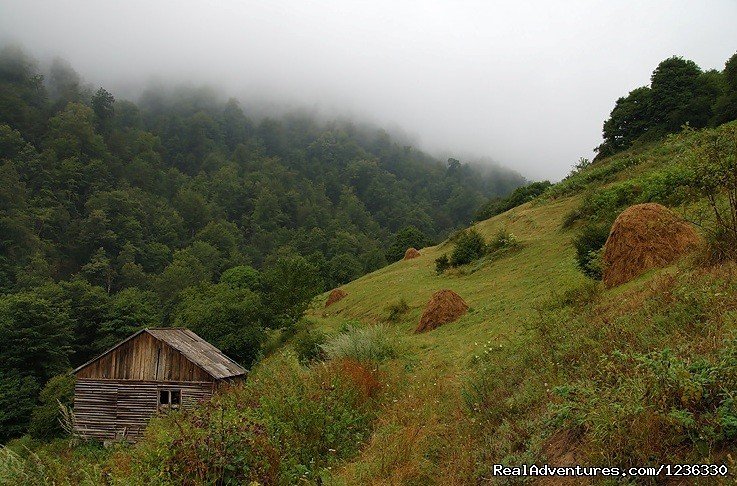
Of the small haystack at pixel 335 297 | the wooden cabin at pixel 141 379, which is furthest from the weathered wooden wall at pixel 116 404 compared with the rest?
the small haystack at pixel 335 297

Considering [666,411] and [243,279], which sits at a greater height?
[666,411]

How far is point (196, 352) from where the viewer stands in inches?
1090

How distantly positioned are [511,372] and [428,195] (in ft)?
476

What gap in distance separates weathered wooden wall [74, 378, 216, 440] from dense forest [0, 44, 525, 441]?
6663 millimetres

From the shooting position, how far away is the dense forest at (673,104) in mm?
→ 38438

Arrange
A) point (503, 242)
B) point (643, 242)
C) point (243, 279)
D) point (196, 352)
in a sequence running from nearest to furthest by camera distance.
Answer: point (643, 242) < point (196, 352) < point (503, 242) < point (243, 279)

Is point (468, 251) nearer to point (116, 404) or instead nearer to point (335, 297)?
point (335, 297)

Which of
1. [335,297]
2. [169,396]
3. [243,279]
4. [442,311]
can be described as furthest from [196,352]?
[243,279]

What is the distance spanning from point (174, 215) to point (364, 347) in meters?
92.9

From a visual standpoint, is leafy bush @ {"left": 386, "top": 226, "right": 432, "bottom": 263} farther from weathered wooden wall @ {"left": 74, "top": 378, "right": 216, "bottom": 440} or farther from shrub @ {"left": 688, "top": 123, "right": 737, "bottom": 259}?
shrub @ {"left": 688, "top": 123, "right": 737, "bottom": 259}

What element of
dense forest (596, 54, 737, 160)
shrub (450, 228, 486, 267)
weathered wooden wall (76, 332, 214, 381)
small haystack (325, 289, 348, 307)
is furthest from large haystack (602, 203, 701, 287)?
dense forest (596, 54, 737, 160)

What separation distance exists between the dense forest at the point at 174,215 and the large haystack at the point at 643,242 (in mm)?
28551

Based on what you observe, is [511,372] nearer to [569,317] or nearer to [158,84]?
[569,317]

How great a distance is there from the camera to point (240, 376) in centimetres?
2889
